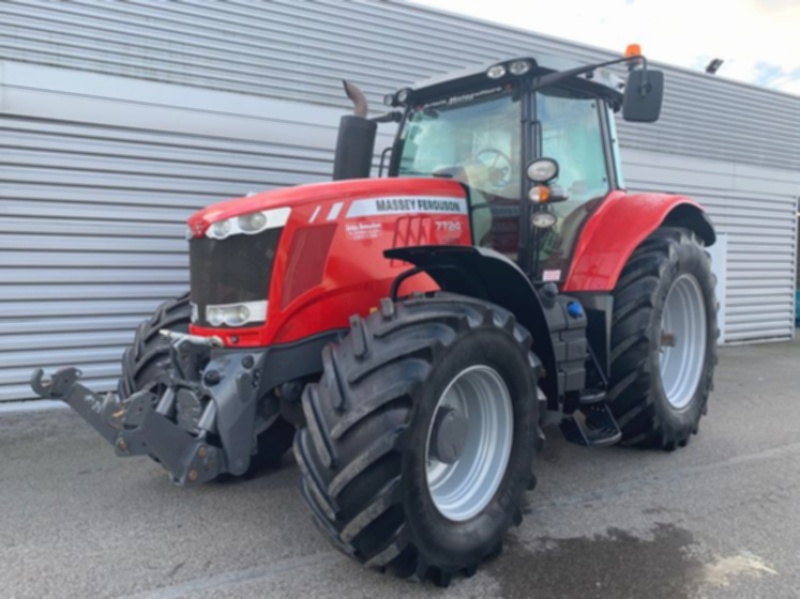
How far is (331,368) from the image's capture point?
2453 millimetres

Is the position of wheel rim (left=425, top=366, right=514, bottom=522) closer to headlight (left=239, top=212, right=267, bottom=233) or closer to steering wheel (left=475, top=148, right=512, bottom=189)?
headlight (left=239, top=212, right=267, bottom=233)

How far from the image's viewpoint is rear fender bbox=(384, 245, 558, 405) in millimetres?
2912

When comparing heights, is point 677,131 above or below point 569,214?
above

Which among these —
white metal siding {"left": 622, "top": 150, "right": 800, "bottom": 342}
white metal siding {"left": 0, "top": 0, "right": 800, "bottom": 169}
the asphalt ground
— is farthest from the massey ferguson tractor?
white metal siding {"left": 622, "top": 150, "right": 800, "bottom": 342}

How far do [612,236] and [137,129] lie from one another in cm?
423

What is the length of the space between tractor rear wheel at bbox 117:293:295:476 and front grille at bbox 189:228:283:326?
25.3 inches

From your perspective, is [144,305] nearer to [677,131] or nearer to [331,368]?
[331,368]

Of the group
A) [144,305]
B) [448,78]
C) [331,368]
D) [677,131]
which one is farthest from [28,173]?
[677,131]

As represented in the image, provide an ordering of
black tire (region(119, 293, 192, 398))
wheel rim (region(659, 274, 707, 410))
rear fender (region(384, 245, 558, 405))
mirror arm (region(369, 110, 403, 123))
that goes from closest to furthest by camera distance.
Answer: rear fender (region(384, 245, 558, 405)) → black tire (region(119, 293, 192, 398)) → mirror arm (region(369, 110, 403, 123)) → wheel rim (region(659, 274, 707, 410))

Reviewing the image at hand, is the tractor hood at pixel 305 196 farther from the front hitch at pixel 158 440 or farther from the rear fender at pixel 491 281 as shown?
the front hitch at pixel 158 440

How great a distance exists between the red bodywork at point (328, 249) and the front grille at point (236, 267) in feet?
0.15

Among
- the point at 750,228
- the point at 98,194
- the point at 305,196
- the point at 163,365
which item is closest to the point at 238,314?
the point at 305,196

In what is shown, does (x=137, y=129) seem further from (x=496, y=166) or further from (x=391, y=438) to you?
(x=391, y=438)

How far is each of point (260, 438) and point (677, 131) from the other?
834 centimetres
